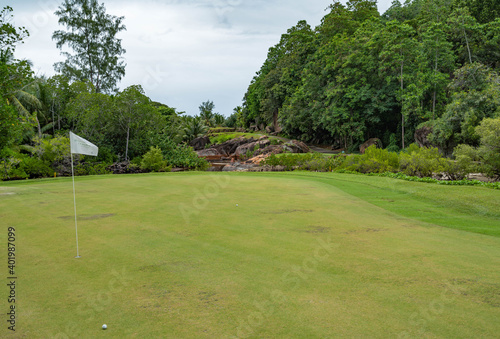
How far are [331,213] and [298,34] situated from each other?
169 feet

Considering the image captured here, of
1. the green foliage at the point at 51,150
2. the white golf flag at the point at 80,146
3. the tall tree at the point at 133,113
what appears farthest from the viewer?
the tall tree at the point at 133,113

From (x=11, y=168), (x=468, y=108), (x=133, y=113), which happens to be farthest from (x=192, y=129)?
(x=468, y=108)

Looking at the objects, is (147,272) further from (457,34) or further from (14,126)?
(457,34)

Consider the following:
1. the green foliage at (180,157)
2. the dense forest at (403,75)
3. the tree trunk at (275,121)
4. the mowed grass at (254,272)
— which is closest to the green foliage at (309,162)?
the green foliage at (180,157)

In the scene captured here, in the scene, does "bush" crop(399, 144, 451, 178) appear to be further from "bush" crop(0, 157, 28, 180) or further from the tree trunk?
the tree trunk

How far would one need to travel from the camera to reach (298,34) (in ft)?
176

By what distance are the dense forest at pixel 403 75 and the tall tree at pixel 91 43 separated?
23.5 meters

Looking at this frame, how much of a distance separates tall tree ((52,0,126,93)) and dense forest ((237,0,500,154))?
23.5m

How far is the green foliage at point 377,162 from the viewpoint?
58.3 feet

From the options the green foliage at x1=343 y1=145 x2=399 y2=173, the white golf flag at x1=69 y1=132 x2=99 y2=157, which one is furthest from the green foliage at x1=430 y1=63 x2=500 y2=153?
the white golf flag at x1=69 y1=132 x2=99 y2=157

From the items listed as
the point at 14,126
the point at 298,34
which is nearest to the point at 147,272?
the point at 14,126

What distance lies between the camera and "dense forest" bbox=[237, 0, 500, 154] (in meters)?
28.1

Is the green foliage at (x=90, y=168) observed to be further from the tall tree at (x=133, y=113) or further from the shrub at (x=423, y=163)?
the shrub at (x=423, y=163)

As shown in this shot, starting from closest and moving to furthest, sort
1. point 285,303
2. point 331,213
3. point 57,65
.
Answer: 1. point 285,303
2. point 331,213
3. point 57,65
